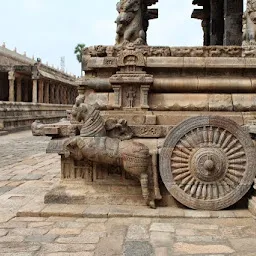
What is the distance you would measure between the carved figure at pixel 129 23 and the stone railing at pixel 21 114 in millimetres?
13415

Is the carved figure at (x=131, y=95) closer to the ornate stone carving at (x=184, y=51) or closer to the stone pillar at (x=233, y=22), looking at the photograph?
the ornate stone carving at (x=184, y=51)

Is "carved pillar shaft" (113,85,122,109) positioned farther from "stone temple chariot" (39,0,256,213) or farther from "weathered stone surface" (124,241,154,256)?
"weathered stone surface" (124,241,154,256)

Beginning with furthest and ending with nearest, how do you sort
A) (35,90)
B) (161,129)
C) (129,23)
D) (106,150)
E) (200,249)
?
(35,90)
(129,23)
(161,129)
(106,150)
(200,249)

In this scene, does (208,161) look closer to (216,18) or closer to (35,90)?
(216,18)

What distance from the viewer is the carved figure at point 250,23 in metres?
5.71

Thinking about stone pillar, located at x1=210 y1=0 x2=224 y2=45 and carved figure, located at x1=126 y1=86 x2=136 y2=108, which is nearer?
carved figure, located at x1=126 y1=86 x2=136 y2=108

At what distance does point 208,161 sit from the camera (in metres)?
4.57

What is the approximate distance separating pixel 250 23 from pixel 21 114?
17.6 metres

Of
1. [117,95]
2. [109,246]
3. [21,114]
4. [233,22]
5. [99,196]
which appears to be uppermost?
[233,22]

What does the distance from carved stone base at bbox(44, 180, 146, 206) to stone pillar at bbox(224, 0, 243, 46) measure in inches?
176

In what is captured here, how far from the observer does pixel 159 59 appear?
5.49 meters

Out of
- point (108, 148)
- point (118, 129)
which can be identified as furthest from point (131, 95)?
point (108, 148)

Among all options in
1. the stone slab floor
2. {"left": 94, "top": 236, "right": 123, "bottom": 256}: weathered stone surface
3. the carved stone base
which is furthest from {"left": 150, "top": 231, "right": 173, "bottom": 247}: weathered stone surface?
the carved stone base

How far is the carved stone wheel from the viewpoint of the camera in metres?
4.60
